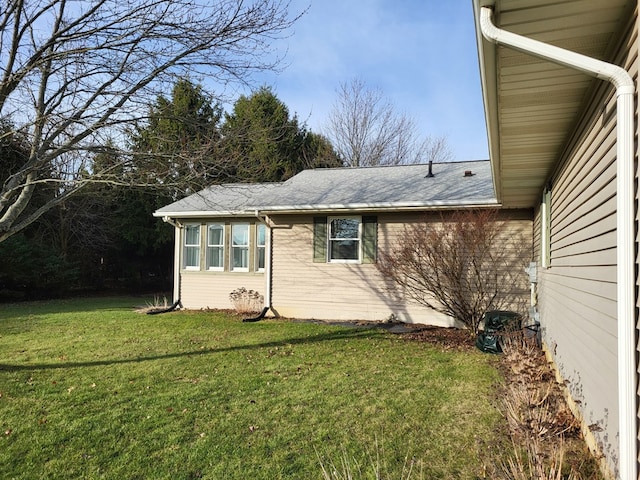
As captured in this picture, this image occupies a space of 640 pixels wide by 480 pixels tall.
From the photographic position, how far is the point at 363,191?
36.9 ft

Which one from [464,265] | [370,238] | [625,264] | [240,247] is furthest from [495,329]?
[240,247]

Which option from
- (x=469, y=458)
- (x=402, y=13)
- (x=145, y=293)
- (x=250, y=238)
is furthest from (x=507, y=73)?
(x=145, y=293)

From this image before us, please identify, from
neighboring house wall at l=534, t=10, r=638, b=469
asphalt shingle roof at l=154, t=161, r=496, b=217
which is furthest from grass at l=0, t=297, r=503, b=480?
asphalt shingle roof at l=154, t=161, r=496, b=217

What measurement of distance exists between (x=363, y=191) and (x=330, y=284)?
2.54 m

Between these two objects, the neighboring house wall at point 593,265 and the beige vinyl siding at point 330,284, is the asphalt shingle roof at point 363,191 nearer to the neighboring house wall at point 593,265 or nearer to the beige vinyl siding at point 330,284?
the beige vinyl siding at point 330,284

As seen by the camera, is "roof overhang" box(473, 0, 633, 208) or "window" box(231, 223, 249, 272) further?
"window" box(231, 223, 249, 272)

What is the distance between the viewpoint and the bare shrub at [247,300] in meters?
11.6

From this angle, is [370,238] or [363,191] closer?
[370,238]

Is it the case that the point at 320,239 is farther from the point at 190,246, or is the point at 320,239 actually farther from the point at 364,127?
the point at 364,127

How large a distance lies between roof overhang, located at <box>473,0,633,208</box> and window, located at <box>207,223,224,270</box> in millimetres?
8931

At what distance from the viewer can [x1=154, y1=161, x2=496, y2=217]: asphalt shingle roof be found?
32.0 feet

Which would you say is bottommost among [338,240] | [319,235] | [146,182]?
[338,240]

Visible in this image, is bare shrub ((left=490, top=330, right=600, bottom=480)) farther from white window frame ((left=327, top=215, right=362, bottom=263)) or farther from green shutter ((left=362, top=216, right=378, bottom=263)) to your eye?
white window frame ((left=327, top=215, right=362, bottom=263))

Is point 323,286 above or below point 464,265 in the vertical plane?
below
